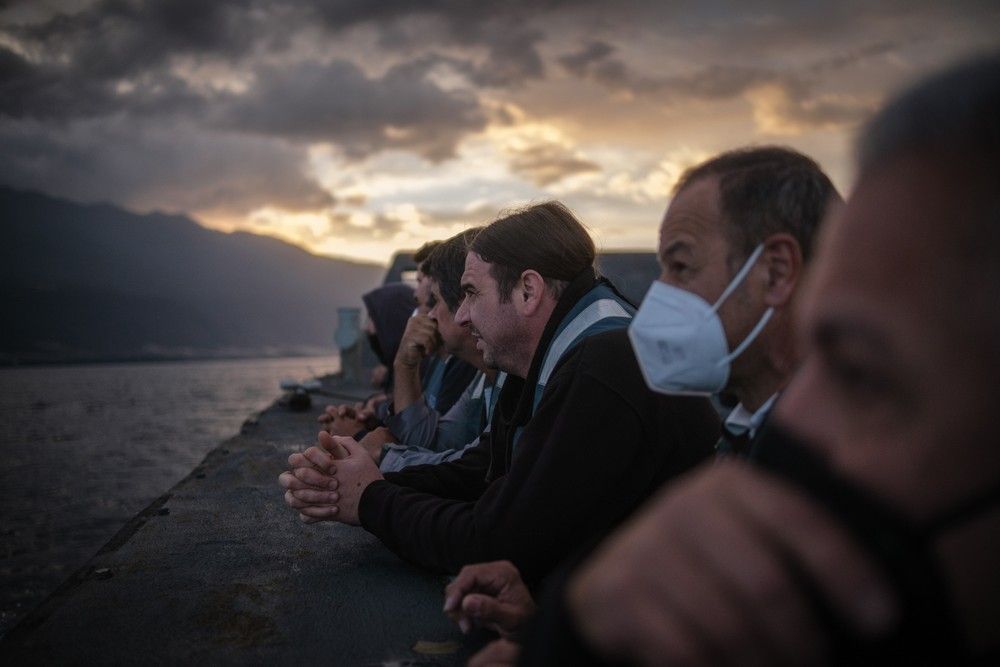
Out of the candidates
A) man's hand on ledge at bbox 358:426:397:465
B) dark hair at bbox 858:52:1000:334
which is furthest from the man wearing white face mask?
man's hand on ledge at bbox 358:426:397:465

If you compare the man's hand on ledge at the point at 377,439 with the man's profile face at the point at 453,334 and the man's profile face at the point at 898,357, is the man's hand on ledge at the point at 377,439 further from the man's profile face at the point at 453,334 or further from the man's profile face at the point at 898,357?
the man's profile face at the point at 898,357

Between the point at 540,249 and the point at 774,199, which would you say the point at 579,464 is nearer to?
the point at 774,199

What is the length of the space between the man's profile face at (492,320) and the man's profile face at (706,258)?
130cm

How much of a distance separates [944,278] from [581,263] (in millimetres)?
2661

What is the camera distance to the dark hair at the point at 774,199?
1.95 meters

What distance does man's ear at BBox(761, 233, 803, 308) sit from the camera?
1.93 metres

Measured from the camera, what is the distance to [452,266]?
4.66 m

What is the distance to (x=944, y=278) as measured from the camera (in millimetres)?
627

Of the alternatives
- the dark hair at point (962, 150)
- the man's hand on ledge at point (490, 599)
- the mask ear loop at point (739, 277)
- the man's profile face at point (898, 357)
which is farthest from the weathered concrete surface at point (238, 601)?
the dark hair at point (962, 150)

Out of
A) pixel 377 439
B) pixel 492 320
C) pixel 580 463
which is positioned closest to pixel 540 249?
pixel 492 320

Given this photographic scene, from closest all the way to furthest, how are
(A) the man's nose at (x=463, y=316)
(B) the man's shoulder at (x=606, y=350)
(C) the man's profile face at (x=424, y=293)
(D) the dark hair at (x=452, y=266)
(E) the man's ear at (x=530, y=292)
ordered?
(B) the man's shoulder at (x=606, y=350) < (E) the man's ear at (x=530, y=292) < (A) the man's nose at (x=463, y=316) < (D) the dark hair at (x=452, y=266) < (C) the man's profile face at (x=424, y=293)

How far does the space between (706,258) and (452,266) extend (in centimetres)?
285

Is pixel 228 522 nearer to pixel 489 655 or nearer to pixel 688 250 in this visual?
pixel 489 655

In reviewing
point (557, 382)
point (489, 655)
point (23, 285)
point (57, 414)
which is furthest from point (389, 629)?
point (23, 285)
